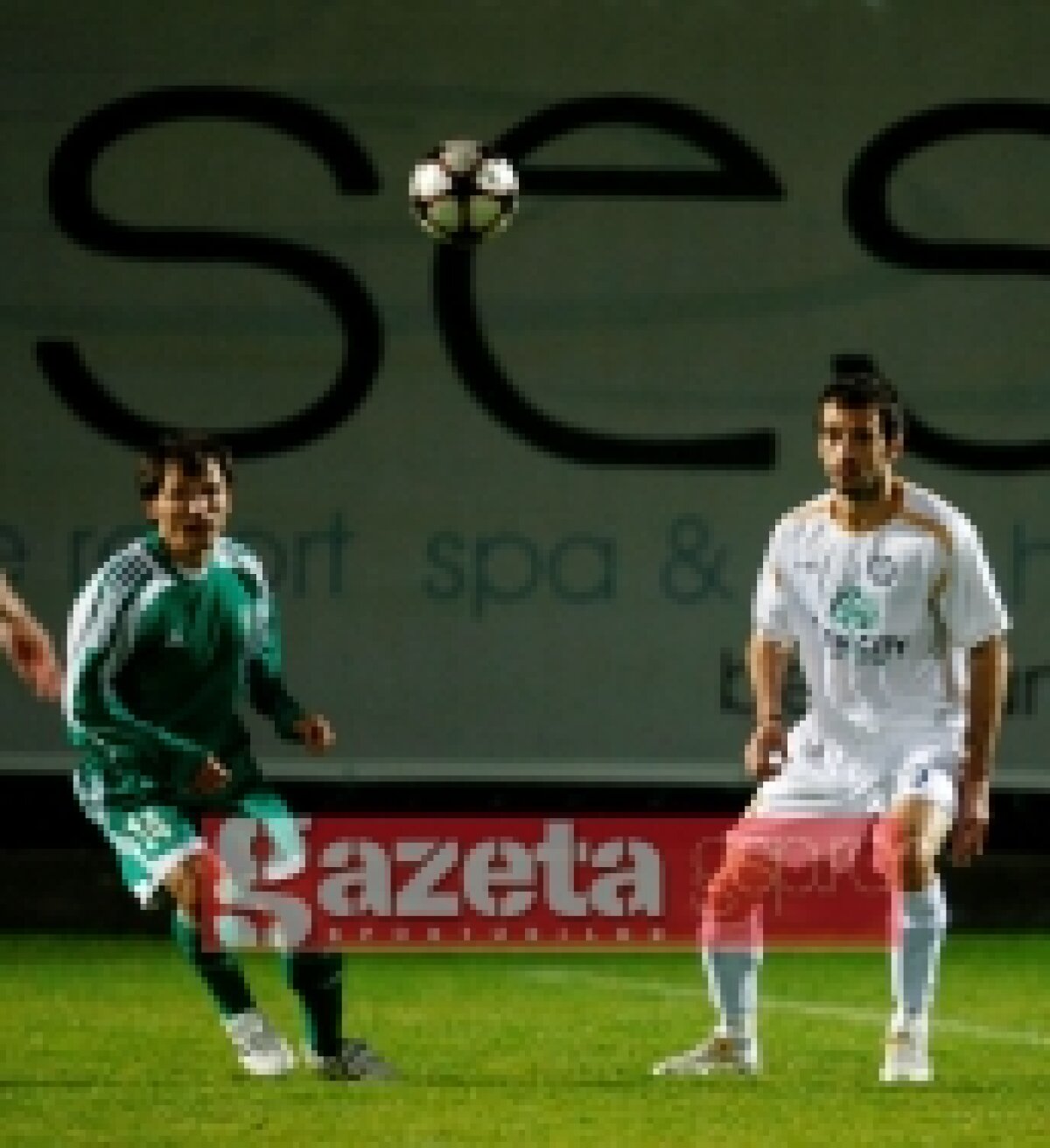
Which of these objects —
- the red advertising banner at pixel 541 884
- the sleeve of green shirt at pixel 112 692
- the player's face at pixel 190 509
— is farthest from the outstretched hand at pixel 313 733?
the red advertising banner at pixel 541 884

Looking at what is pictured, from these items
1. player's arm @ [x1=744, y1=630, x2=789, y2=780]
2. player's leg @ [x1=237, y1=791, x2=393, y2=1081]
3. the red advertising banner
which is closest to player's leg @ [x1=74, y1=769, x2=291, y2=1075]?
player's leg @ [x1=237, y1=791, x2=393, y2=1081]

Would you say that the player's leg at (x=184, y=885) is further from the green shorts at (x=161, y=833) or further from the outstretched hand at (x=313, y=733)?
the outstretched hand at (x=313, y=733)

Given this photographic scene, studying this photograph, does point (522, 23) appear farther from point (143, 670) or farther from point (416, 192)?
point (143, 670)

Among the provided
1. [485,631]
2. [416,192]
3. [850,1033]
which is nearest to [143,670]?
[850,1033]

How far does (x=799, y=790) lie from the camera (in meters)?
9.96

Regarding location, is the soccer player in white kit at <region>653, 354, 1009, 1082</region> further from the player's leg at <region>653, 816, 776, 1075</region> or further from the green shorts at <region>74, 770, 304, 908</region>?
the green shorts at <region>74, 770, 304, 908</region>

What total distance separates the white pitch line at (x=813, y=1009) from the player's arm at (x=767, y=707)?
175 cm

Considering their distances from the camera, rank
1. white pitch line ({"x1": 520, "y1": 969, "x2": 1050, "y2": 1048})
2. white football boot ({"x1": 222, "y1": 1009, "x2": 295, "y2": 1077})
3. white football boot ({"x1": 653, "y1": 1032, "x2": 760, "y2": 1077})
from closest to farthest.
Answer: white football boot ({"x1": 222, "y1": 1009, "x2": 295, "y2": 1077})
white football boot ({"x1": 653, "y1": 1032, "x2": 760, "y2": 1077})
white pitch line ({"x1": 520, "y1": 969, "x2": 1050, "y2": 1048})

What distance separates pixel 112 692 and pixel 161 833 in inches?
14.2

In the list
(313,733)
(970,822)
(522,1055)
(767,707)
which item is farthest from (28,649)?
(970,822)

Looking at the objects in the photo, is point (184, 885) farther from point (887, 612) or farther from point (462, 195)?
point (462, 195)

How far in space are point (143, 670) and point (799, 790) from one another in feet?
5.38

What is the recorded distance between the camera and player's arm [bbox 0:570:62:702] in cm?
935

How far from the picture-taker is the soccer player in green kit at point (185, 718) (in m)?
9.67
